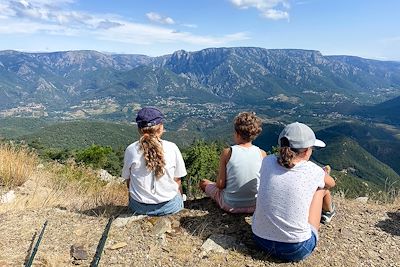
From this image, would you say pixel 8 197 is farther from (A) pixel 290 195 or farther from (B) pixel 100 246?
(A) pixel 290 195

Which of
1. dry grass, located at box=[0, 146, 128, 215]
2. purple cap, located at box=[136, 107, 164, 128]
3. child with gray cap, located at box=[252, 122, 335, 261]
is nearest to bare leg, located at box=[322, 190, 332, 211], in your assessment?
child with gray cap, located at box=[252, 122, 335, 261]

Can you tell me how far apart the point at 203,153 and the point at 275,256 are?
32588mm

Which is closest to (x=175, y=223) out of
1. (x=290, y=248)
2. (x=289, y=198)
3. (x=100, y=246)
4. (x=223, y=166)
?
(x=223, y=166)

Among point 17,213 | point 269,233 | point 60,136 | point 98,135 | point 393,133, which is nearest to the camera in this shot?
point 269,233

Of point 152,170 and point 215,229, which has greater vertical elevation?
point 152,170

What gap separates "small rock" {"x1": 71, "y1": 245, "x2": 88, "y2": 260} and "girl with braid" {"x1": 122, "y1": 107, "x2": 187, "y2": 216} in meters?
0.98

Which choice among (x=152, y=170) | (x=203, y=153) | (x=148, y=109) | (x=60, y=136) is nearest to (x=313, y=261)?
(x=152, y=170)

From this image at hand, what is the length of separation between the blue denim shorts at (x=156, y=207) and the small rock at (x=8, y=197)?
242 cm

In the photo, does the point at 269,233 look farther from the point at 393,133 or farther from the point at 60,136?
the point at 393,133

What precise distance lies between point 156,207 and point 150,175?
494 mm

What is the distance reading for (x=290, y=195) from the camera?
3.96 metres

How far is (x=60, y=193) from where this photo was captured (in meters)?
6.36

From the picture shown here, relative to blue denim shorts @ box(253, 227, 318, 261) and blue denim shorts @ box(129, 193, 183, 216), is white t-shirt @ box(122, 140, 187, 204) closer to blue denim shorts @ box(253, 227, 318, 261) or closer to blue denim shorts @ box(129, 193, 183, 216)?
blue denim shorts @ box(129, 193, 183, 216)

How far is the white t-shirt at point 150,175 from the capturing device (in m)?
4.81
